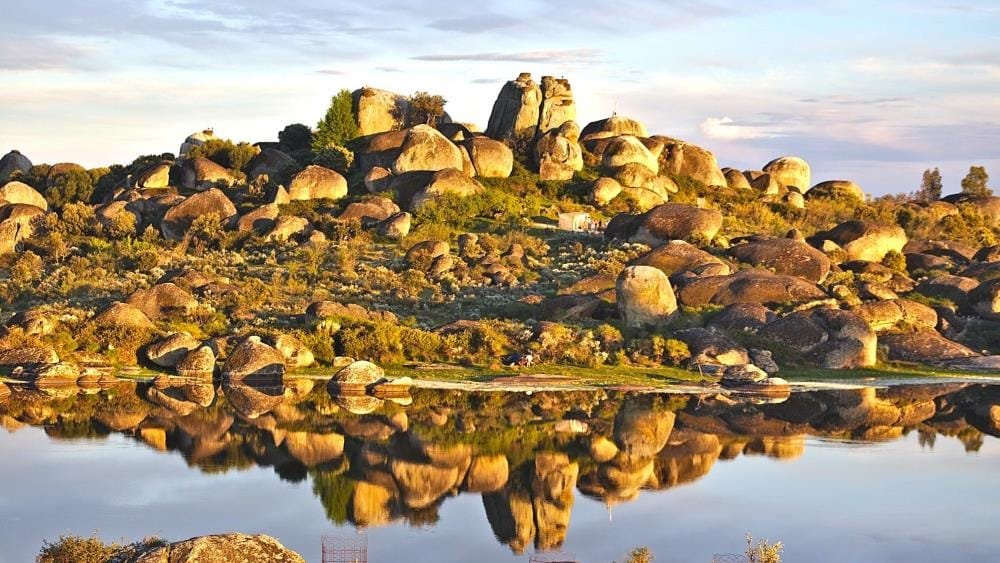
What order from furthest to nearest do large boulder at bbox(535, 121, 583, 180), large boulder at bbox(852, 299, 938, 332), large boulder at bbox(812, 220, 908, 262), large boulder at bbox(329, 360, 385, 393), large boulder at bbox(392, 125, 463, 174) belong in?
large boulder at bbox(535, 121, 583, 180)
large boulder at bbox(392, 125, 463, 174)
large boulder at bbox(812, 220, 908, 262)
large boulder at bbox(852, 299, 938, 332)
large boulder at bbox(329, 360, 385, 393)

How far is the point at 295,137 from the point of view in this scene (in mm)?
85750

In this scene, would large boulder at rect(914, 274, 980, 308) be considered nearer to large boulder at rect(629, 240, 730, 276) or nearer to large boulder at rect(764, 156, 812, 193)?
large boulder at rect(629, 240, 730, 276)

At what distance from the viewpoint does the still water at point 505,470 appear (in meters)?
21.0

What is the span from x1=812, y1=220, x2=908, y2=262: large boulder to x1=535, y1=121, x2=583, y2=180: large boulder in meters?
18.4

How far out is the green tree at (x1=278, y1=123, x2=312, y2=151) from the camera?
84875 millimetres

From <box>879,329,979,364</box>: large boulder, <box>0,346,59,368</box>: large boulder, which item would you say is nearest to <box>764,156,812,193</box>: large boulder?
<box>879,329,979,364</box>: large boulder

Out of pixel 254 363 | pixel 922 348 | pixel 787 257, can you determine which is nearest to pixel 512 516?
pixel 254 363

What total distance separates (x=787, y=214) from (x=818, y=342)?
3579 centimetres

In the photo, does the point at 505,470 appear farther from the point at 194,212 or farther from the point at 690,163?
the point at 690,163

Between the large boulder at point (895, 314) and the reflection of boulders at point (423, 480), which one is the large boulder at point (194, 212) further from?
the reflection of boulders at point (423, 480)

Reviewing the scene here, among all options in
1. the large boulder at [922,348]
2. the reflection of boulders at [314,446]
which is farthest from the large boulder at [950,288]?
the reflection of boulders at [314,446]

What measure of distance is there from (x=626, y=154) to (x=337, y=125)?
18049 mm

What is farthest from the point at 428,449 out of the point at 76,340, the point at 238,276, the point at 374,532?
the point at 238,276

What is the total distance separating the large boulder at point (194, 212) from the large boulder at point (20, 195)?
1066 centimetres
